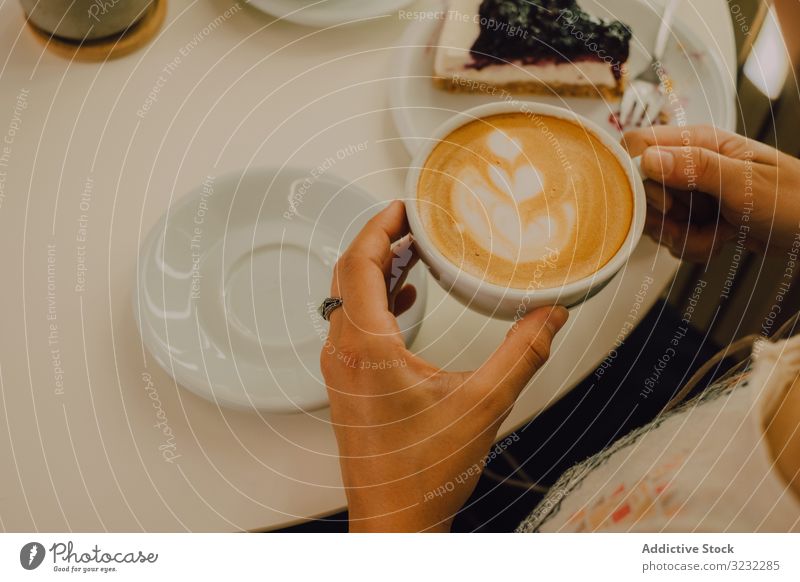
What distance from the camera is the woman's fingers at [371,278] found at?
346 millimetres

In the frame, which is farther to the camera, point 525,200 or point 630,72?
point 630,72

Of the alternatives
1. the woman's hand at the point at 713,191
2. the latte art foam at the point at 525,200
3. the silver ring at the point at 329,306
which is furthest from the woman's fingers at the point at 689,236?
the silver ring at the point at 329,306

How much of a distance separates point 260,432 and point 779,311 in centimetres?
34

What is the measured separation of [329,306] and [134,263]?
13 cm

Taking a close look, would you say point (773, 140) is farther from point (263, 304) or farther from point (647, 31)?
point (263, 304)

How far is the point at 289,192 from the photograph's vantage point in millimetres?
401

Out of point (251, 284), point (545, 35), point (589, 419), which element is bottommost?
point (589, 419)

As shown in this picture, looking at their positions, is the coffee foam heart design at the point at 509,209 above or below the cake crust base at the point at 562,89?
below

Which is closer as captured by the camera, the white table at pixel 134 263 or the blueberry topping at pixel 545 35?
the white table at pixel 134 263

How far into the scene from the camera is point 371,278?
0.35 meters

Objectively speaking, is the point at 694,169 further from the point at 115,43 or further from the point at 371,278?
the point at 115,43

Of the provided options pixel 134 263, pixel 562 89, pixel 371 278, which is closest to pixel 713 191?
pixel 562 89

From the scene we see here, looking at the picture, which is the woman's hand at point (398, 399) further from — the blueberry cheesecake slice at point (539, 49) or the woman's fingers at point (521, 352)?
the blueberry cheesecake slice at point (539, 49)
